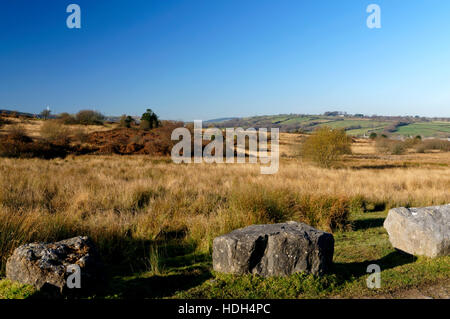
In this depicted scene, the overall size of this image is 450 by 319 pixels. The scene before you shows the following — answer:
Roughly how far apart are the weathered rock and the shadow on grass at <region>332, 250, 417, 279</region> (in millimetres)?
3572

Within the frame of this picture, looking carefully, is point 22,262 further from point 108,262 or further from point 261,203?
point 261,203

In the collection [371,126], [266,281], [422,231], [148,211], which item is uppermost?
[371,126]

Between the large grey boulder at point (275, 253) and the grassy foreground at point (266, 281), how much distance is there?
0.12m

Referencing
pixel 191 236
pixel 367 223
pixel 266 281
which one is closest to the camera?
pixel 266 281

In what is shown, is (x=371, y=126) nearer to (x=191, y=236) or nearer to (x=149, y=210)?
(x=149, y=210)

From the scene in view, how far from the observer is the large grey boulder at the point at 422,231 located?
546 centimetres

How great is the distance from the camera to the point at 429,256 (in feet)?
17.9

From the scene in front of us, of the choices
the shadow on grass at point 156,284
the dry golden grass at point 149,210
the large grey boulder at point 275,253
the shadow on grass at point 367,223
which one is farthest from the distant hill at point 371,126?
the shadow on grass at point 156,284

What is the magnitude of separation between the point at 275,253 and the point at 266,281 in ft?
1.32

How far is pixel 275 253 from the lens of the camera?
4.43 m

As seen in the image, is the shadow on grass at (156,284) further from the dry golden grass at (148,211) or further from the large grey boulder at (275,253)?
the dry golden grass at (148,211)

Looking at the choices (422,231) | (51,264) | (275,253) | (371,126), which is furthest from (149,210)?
(371,126)

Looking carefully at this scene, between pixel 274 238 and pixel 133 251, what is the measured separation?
2820 millimetres
